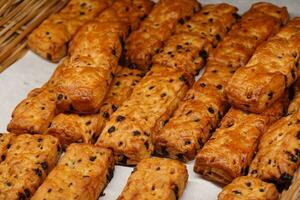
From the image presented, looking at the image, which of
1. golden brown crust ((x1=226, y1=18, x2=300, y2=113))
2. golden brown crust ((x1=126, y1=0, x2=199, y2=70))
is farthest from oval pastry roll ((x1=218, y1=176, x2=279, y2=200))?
golden brown crust ((x1=126, y1=0, x2=199, y2=70))

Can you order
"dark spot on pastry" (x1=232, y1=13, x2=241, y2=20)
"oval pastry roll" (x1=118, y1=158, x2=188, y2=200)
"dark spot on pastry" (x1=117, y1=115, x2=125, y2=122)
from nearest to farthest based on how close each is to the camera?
"oval pastry roll" (x1=118, y1=158, x2=188, y2=200), "dark spot on pastry" (x1=117, y1=115, x2=125, y2=122), "dark spot on pastry" (x1=232, y1=13, x2=241, y2=20)

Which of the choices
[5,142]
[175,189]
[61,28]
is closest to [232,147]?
[175,189]

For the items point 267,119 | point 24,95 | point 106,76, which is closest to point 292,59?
point 267,119

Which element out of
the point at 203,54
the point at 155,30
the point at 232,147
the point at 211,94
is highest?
the point at 155,30

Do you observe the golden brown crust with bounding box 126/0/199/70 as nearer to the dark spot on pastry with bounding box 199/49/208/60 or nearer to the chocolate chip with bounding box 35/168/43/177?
the dark spot on pastry with bounding box 199/49/208/60

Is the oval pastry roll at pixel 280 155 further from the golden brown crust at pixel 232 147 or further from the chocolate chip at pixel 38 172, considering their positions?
the chocolate chip at pixel 38 172

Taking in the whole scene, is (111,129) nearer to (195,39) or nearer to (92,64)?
(92,64)
